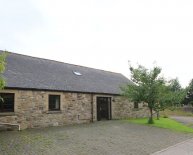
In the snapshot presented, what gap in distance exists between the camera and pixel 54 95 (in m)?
21.0

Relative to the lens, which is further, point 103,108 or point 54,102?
point 103,108

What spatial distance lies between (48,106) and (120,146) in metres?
8.16

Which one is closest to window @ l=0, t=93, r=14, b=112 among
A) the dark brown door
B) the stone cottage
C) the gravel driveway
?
the stone cottage

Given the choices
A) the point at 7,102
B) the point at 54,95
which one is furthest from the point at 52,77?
the point at 7,102

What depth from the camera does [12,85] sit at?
704 inches

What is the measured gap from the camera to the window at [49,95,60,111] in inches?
818

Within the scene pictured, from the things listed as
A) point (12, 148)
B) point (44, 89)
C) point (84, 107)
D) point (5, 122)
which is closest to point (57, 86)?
point (44, 89)

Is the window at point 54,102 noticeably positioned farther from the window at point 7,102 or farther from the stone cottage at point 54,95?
the window at point 7,102

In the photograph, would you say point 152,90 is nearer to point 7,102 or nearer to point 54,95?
point 54,95

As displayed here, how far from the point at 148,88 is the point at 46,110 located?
30.4 ft

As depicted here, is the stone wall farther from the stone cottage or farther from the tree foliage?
the tree foliage

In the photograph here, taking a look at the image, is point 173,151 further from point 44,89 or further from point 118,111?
point 118,111

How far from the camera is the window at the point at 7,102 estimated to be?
17.7m

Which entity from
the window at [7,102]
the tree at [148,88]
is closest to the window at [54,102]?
the window at [7,102]
